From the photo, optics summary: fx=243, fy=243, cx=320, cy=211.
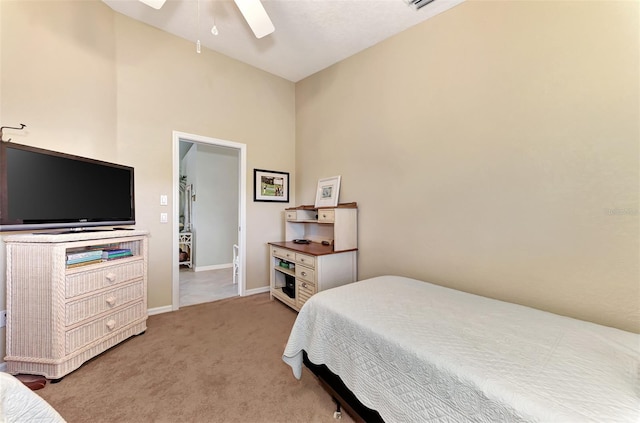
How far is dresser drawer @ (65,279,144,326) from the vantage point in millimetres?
1664

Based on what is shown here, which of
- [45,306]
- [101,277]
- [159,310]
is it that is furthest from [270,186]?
[45,306]

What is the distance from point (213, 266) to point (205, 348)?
3.09 metres

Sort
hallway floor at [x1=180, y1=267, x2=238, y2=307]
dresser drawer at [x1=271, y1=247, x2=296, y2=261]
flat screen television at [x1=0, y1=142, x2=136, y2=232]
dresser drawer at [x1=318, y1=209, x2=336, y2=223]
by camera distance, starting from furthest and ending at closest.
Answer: hallway floor at [x1=180, y1=267, x2=238, y2=307]
dresser drawer at [x1=271, y1=247, x2=296, y2=261]
dresser drawer at [x1=318, y1=209, x2=336, y2=223]
flat screen television at [x1=0, y1=142, x2=136, y2=232]

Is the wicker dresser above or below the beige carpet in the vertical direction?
above

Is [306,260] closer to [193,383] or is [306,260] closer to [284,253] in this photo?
[284,253]

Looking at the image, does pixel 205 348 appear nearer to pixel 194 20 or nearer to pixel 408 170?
pixel 408 170

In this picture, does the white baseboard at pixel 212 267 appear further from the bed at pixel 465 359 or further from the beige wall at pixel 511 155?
the bed at pixel 465 359

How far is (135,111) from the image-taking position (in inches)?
98.7

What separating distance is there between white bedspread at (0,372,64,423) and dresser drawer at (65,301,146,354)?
1.28m

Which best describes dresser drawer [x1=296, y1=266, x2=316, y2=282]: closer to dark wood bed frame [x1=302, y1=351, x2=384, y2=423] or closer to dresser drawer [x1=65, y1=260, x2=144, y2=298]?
dark wood bed frame [x1=302, y1=351, x2=384, y2=423]

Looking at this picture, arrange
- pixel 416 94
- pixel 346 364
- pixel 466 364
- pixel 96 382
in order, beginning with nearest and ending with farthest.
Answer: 1. pixel 466 364
2. pixel 346 364
3. pixel 96 382
4. pixel 416 94

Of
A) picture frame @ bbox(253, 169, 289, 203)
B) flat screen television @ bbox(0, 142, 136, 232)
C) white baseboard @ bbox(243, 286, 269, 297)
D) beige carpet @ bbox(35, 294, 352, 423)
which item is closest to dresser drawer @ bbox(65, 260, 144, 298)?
flat screen television @ bbox(0, 142, 136, 232)

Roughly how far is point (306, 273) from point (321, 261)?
0.80 ft

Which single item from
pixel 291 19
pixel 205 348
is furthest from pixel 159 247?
pixel 291 19
